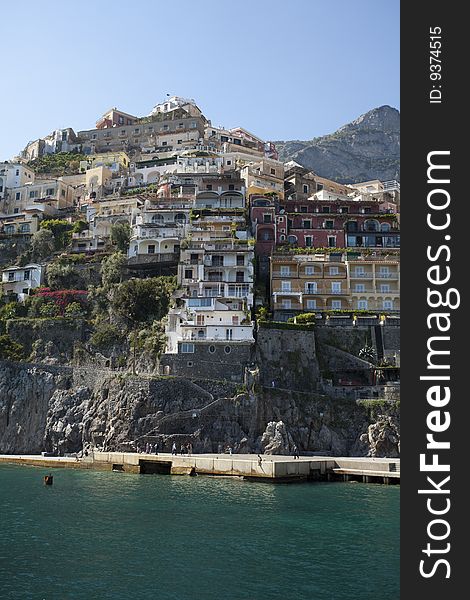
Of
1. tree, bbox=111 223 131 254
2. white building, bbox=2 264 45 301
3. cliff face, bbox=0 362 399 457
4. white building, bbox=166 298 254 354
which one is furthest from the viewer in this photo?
tree, bbox=111 223 131 254

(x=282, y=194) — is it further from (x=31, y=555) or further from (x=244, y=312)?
(x=31, y=555)

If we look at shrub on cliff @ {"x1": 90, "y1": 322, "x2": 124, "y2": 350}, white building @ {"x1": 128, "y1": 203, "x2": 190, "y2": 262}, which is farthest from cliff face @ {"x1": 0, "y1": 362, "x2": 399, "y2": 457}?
white building @ {"x1": 128, "y1": 203, "x2": 190, "y2": 262}

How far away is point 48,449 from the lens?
2373 inches

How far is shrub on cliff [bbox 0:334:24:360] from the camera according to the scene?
65.9 m

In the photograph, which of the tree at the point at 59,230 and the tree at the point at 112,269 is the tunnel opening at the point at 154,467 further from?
the tree at the point at 59,230

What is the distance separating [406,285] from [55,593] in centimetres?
1685

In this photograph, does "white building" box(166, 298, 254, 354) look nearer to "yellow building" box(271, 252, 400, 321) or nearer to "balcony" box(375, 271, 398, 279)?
"yellow building" box(271, 252, 400, 321)

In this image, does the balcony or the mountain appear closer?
the balcony

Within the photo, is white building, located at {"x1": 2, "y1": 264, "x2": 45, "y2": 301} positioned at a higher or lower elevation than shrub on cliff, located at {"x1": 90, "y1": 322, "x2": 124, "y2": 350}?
higher

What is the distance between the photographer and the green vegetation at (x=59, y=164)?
4530 inches

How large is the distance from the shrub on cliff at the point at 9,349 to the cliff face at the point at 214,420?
341 inches

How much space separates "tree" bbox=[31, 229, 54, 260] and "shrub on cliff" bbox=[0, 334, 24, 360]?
19.2 m

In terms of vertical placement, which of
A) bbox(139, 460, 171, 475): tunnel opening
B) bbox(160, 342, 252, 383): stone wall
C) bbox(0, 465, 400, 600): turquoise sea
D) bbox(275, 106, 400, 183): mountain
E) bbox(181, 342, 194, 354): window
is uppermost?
bbox(275, 106, 400, 183): mountain

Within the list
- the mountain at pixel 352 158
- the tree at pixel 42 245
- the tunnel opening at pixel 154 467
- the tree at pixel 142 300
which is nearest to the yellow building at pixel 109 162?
the tree at pixel 42 245
